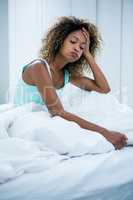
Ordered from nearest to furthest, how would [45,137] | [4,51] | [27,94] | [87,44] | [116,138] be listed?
1. [45,137]
2. [116,138]
3. [27,94]
4. [87,44]
5. [4,51]

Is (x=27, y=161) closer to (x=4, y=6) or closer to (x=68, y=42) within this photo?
(x=68, y=42)

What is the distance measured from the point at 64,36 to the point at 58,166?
0.89m

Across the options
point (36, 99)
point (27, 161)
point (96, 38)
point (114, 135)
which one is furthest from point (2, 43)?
point (27, 161)

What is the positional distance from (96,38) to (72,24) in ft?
0.63

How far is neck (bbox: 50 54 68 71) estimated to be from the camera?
170 cm

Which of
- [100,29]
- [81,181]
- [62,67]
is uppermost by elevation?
[100,29]

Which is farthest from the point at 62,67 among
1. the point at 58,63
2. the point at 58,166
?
the point at 58,166

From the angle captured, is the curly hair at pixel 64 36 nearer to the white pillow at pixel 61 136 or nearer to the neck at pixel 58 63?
the neck at pixel 58 63

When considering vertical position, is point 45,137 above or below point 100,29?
below

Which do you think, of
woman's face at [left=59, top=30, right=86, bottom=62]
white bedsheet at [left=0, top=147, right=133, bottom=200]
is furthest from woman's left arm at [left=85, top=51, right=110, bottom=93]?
white bedsheet at [left=0, top=147, right=133, bottom=200]

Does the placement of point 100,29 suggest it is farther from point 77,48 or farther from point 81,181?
point 81,181

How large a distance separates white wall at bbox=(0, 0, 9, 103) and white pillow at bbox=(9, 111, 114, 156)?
5.71ft

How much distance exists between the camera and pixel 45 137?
1009 mm

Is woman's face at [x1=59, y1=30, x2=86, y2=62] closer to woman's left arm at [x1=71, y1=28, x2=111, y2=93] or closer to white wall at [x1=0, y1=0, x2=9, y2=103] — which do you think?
woman's left arm at [x1=71, y1=28, x2=111, y2=93]
